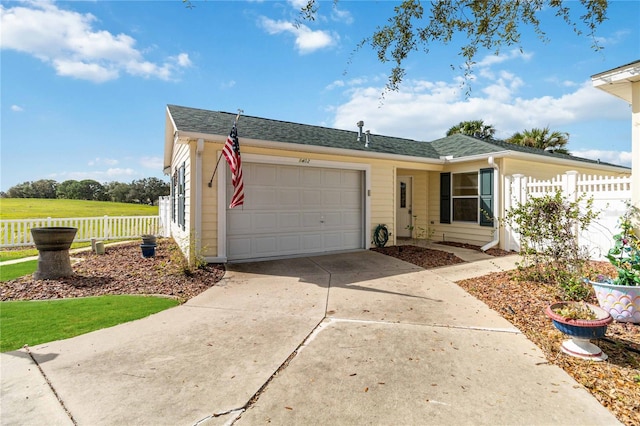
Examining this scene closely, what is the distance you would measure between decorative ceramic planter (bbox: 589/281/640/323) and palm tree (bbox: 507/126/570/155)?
18552mm

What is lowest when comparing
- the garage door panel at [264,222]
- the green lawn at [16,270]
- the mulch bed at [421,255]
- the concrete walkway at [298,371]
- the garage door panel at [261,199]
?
the concrete walkway at [298,371]

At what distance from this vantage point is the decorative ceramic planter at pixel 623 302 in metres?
3.92

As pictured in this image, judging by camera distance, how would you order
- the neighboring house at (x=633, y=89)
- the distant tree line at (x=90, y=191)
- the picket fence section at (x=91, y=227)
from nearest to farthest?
the neighboring house at (x=633, y=89) < the picket fence section at (x=91, y=227) < the distant tree line at (x=90, y=191)

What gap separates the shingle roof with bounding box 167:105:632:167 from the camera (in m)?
7.89

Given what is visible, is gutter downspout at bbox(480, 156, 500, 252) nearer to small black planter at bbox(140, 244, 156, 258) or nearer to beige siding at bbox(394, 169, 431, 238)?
beige siding at bbox(394, 169, 431, 238)

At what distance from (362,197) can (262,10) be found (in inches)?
227

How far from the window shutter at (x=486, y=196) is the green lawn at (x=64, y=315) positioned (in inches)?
358

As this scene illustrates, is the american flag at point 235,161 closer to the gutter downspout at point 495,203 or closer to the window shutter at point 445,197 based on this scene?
the gutter downspout at point 495,203

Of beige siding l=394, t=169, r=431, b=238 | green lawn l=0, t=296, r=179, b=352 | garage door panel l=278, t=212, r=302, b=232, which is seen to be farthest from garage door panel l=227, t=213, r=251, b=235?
beige siding l=394, t=169, r=431, b=238

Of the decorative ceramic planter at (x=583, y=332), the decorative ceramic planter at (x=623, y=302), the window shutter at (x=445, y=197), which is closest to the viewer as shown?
the decorative ceramic planter at (x=583, y=332)

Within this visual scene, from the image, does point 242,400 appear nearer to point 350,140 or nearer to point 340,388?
point 340,388

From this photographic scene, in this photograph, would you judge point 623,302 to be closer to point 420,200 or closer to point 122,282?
point 122,282

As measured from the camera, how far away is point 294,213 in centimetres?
847

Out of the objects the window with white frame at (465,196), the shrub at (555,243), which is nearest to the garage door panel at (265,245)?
the shrub at (555,243)
